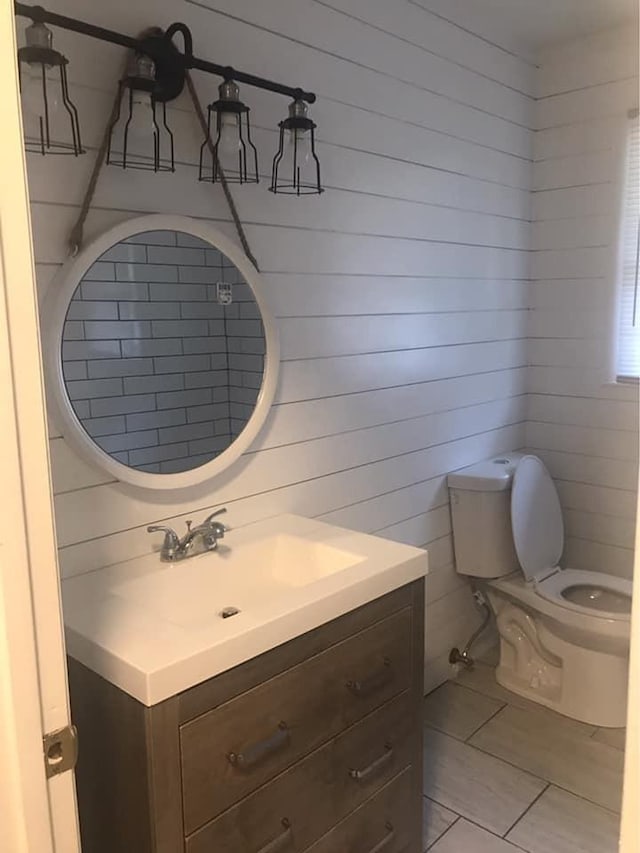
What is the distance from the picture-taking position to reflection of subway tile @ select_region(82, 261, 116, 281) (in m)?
1.55

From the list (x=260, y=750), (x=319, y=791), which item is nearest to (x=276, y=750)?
(x=260, y=750)

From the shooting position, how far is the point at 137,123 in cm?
155

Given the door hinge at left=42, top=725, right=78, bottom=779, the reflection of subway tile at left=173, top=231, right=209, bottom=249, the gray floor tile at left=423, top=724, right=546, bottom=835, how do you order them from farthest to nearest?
the gray floor tile at left=423, top=724, right=546, bottom=835
the reflection of subway tile at left=173, top=231, right=209, bottom=249
the door hinge at left=42, top=725, right=78, bottom=779

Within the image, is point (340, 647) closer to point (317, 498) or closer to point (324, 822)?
point (324, 822)

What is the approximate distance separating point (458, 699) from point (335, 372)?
1.40 metres

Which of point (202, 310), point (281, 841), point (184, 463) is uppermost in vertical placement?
point (202, 310)

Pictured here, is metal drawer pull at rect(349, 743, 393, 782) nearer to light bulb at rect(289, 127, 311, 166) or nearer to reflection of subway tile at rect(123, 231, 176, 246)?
reflection of subway tile at rect(123, 231, 176, 246)

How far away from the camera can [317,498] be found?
2.19 metres

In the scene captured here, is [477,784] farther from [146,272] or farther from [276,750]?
[146,272]

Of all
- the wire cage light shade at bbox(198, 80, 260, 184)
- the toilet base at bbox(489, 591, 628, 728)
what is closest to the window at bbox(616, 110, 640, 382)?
the toilet base at bbox(489, 591, 628, 728)

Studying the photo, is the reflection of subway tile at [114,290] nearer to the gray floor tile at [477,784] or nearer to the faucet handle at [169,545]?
the faucet handle at [169,545]

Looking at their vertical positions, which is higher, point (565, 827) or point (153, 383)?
point (153, 383)

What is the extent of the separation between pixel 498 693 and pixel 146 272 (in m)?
2.09

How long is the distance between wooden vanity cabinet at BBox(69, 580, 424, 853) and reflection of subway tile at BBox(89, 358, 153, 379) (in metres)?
0.61
